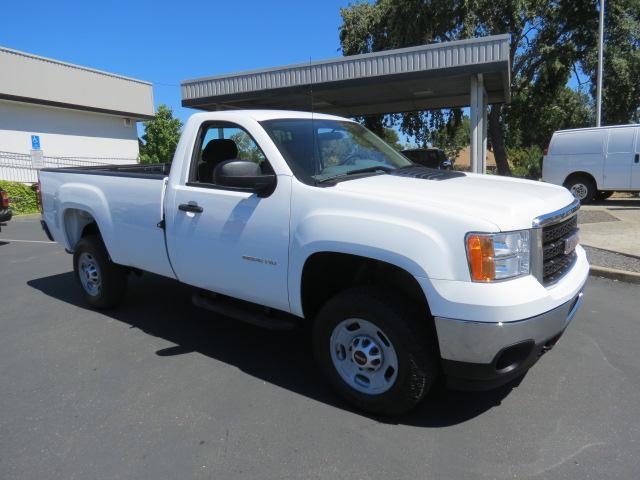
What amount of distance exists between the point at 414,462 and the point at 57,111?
1098 inches

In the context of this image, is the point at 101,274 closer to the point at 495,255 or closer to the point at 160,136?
the point at 495,255

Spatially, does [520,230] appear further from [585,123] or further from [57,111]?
[585,123]

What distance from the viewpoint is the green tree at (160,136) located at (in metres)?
33.7

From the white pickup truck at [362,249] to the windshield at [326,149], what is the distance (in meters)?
0.02

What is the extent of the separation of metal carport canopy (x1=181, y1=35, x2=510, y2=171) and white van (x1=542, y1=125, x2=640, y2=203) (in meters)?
2.05

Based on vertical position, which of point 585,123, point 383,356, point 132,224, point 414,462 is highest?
point 585,123

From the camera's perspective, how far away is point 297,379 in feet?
12.9

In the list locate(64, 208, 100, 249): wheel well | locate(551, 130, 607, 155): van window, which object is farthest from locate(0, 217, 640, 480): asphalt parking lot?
locate(551, 130, 607, 155): van window

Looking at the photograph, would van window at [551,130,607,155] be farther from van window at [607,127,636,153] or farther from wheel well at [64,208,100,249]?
wheel well at [64,208,100,249]

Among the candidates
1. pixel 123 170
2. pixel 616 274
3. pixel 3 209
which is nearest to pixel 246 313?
pixel 123 170

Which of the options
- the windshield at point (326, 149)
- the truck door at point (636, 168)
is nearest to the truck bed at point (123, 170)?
the windshield at point (326, 149)

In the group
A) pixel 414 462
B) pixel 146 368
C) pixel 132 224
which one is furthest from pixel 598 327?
pixel 132 224

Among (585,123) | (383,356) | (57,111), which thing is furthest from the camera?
→ (585,123)

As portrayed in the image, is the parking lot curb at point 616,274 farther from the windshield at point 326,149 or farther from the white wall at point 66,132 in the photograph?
the white wall at point 66,132
